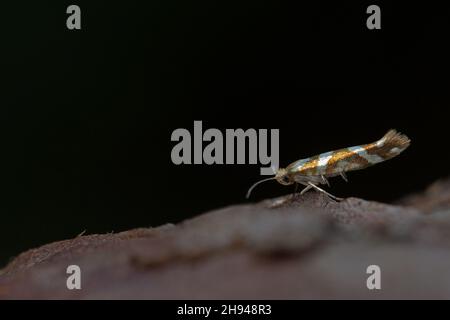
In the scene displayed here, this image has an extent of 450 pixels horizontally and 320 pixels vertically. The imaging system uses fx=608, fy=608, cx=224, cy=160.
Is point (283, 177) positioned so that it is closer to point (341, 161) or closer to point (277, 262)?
point (341, 161)

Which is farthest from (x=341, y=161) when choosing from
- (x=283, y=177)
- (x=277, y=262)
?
(x=277, y=262)

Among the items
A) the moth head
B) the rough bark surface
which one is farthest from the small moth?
the rough bark surface

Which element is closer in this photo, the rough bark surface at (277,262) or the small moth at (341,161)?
the rough bark surface at (277,262)

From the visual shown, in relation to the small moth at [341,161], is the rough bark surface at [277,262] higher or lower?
lower

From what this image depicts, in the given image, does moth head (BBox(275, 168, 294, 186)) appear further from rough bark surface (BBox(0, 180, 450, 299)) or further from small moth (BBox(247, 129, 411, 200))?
rough bark surface (BBox(0, 180, 450, 299))

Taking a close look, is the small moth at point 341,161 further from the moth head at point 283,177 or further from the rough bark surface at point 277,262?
the rough bark surface at point 277,262

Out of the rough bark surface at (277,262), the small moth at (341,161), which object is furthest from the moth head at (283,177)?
the rough bark surface at (277,262)
